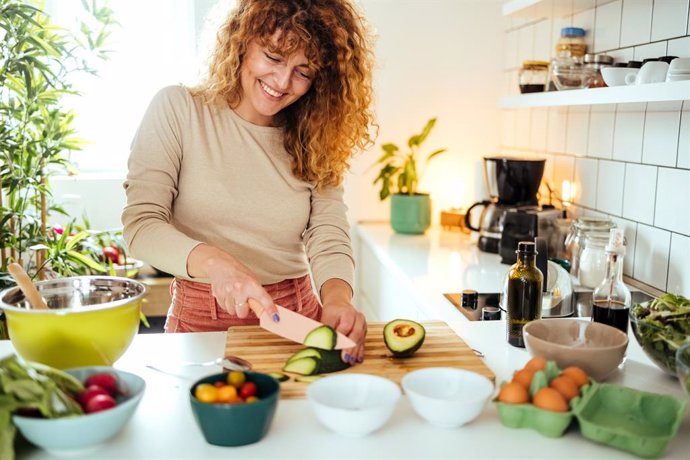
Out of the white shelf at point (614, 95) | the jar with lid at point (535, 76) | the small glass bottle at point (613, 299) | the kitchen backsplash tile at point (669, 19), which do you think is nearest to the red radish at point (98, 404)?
the small glass bottle at point (613, 299)

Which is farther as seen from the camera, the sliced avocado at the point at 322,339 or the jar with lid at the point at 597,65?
the jar with lid at the point at 597,65

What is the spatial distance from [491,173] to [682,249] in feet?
2.92

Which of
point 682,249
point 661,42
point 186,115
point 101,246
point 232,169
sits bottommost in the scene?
point 101,246

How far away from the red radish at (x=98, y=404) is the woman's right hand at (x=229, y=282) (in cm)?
30

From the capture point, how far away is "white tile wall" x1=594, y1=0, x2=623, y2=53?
2164 millimetres

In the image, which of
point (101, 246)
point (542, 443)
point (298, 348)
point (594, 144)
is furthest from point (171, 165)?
point (101, 246)

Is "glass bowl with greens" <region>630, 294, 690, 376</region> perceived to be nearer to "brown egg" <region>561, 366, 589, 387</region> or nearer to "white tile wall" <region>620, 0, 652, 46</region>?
"brown egg" <region>561, 366, 589, 387</region>

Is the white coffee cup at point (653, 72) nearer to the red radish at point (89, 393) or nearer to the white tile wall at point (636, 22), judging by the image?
the white tile wall at point (636, 22)

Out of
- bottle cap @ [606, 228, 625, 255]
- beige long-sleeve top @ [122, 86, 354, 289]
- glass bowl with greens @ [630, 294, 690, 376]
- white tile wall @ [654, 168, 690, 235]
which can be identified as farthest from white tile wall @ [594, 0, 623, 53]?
glass bowl with greens @ [630, 294, 690, 376]

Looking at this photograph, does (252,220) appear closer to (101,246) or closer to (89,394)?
(89,394)

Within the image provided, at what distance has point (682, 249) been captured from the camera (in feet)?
6.07

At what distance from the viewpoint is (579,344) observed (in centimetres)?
119

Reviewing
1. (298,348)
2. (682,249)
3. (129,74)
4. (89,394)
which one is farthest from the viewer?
(129,74)

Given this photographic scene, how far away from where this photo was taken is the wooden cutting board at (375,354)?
3.77 feet
